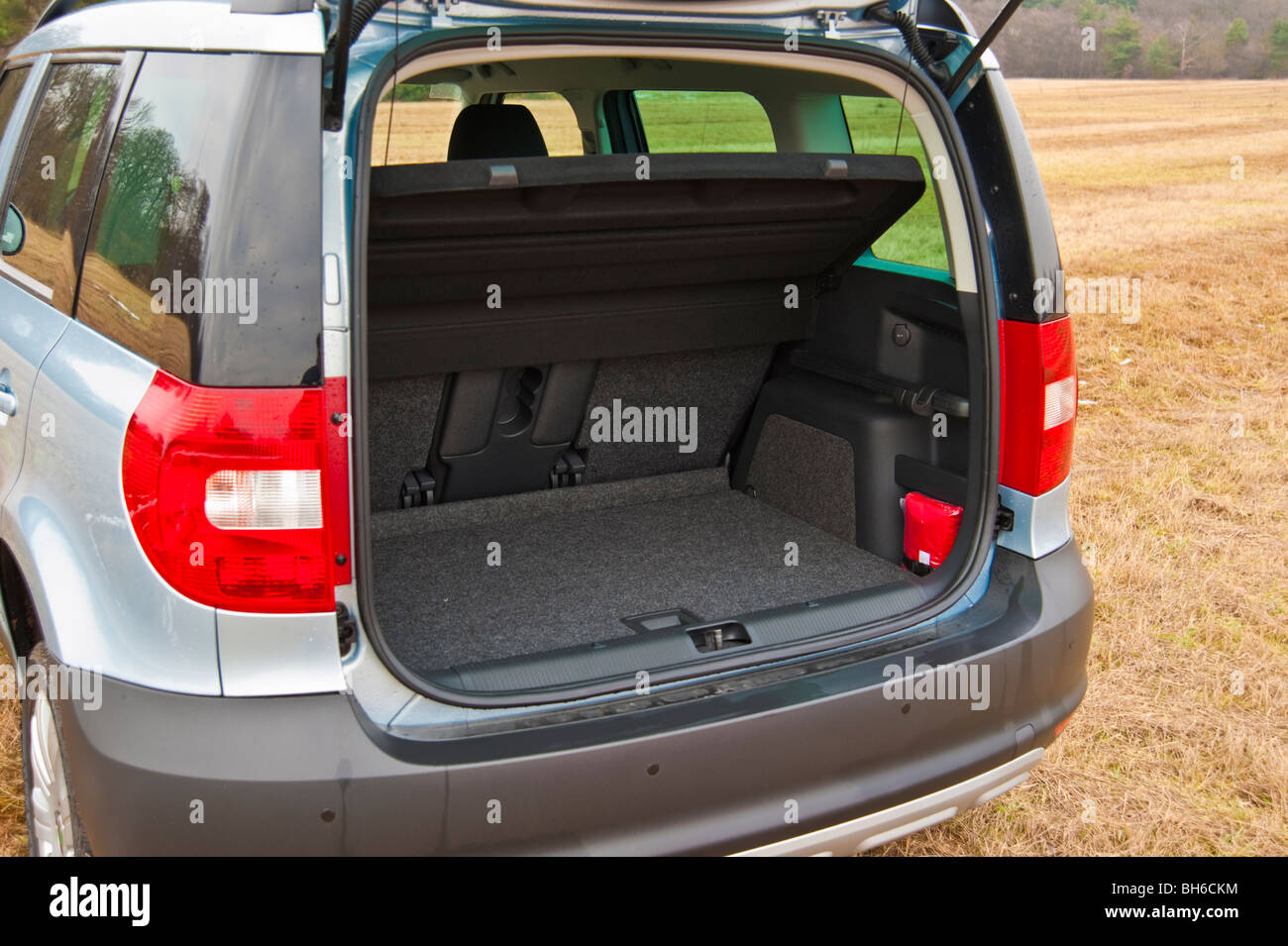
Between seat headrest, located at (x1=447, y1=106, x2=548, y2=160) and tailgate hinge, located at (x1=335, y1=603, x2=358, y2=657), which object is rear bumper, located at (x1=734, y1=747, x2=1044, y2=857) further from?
seat headrest, located at (x1=447, y1=106, x2=548, y2=160)

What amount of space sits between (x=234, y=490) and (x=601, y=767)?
700mm

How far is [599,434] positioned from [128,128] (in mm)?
1784

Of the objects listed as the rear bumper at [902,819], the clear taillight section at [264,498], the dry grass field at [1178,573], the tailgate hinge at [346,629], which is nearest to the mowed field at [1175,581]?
the dry grass field at [1178,573]

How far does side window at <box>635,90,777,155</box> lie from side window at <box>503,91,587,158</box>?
32 cm

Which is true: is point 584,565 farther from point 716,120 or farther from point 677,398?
point 716,120

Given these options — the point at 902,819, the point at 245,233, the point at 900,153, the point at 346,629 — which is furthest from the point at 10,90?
the point at 902,819

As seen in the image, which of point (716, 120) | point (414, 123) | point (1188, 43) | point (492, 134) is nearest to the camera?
point (414, 123)

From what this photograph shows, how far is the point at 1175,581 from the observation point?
3.88 metres

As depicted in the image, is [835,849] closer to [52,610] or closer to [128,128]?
[52,610]

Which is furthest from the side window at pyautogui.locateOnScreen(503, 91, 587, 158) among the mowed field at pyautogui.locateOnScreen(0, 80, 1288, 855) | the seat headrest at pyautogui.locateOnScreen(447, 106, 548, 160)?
the mowed field at pyautogui.locateOnScreen(0, 80, 1288, 855)

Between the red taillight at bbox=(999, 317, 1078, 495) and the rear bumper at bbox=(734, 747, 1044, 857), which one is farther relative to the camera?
the red taillight at bbox=(999, 317, 1078, 495)

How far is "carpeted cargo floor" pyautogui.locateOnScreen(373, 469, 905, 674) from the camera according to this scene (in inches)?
102

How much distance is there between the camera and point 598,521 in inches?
134
